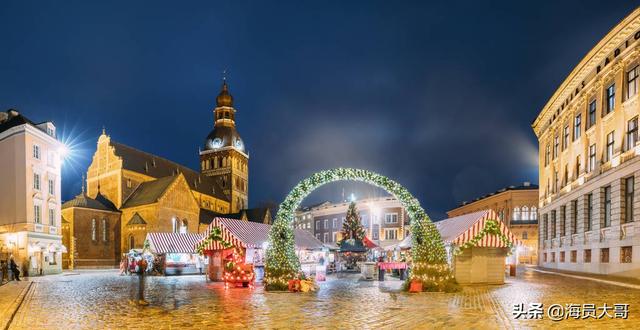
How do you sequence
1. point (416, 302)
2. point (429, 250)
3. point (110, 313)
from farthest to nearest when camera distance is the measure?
point (429, 250)
point (416, 302)
point (110, 313)

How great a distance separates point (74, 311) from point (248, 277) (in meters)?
9.09

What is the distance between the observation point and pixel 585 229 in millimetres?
34344

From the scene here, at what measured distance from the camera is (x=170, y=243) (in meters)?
35.5

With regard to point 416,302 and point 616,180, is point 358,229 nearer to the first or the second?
point 616,180

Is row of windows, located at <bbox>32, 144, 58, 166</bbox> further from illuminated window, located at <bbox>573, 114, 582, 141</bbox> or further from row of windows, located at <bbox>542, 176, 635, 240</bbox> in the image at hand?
illuminated window, located at <bbox>573, 114, 582, 141</bbox>

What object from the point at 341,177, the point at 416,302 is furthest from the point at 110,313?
the point at 341,177

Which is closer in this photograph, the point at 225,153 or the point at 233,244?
the point at 233,244

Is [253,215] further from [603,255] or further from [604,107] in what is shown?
[604,107]

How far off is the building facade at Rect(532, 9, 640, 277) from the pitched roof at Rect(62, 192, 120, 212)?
49.6 metres

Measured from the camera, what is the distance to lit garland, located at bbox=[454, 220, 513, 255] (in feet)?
70.6

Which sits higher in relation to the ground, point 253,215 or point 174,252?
point 174,252

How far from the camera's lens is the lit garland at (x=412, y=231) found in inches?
735

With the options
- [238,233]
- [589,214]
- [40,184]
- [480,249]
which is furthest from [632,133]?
[40,184]

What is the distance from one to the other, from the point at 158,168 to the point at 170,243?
41180 mm
